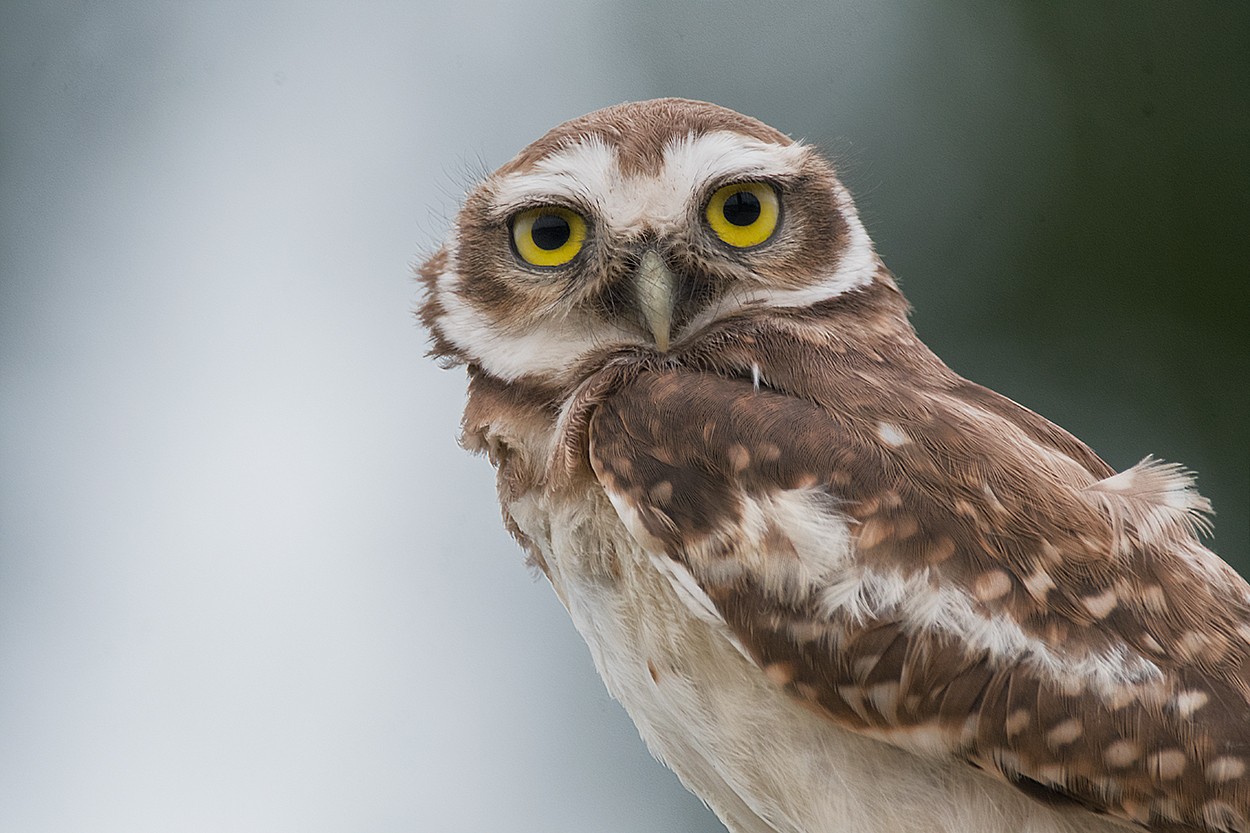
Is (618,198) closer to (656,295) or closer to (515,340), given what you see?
(656,295)

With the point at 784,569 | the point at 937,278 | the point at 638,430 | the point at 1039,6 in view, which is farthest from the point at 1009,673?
the point at 1039,6

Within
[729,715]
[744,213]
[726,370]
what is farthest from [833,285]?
[729,715]

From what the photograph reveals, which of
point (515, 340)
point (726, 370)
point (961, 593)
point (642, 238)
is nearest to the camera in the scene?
point (961, 593)

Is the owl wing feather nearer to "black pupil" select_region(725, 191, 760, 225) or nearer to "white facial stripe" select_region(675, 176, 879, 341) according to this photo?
"white facial stripe" select_region(675, 176, 879, 341)

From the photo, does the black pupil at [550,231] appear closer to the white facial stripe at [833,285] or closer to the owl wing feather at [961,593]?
the white facial stripe at [833,285]

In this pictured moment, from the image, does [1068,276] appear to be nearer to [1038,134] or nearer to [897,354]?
[1038,134]

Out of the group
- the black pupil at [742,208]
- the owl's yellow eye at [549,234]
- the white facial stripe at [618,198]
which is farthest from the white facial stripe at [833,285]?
the owl's yellow eye at [549,234]
